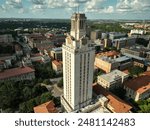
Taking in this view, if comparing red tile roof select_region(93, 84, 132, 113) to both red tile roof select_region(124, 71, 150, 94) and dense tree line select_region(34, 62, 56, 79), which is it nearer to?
red tile roof select_region(124, 71, 150, 94)

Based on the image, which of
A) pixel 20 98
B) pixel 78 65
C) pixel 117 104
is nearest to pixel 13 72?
pixel 20 98

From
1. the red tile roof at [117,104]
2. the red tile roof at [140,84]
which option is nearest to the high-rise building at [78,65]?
the red tile roof at [117,104]

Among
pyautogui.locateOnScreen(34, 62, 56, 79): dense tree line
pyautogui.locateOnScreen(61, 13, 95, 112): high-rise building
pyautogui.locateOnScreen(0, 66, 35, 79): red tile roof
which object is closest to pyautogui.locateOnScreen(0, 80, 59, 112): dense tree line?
pyautogui.locateOnScreen(0, 66, 35, 79): red tile roof

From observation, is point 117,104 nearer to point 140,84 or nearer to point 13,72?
point 140,84

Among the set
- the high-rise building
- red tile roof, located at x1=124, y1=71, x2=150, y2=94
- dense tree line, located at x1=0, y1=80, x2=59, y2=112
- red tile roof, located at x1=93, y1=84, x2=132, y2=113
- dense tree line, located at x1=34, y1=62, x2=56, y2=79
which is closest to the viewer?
the high-rise building

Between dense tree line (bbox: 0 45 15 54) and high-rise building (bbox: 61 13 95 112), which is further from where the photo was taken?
dense tree line (bbox: 0 45 15 54)

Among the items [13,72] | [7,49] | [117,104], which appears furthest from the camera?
[7,49]

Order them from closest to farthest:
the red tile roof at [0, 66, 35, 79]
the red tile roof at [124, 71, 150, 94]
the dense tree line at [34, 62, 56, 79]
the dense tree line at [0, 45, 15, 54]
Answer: the red tile roof at [124, 71, 150, 94]
the red tile roof at [0, 66, 35, 79]
the dense tree line at [34, 62, 56, 79]
the dense tree line at [0, 45, 15, 54]

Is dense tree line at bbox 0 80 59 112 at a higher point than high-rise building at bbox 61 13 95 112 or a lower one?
lower
